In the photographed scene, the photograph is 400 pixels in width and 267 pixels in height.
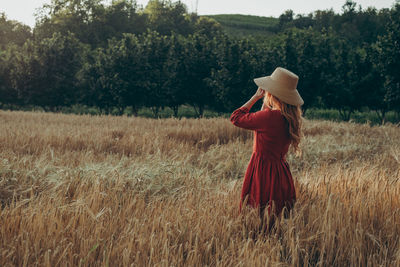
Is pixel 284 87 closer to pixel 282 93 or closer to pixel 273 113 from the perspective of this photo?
pixel 282 93

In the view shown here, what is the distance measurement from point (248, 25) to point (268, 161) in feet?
353

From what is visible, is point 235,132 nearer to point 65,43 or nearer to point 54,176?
point 54,176

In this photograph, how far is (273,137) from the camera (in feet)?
10.2

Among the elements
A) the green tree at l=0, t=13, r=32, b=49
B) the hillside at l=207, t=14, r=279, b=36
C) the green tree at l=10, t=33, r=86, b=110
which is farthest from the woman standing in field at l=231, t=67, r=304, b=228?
the hillside at l=207, t=14, r=279, b=36

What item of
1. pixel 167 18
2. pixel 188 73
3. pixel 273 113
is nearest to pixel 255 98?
pixel 273 113

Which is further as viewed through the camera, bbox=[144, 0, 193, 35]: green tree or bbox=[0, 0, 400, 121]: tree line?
bbox=[144, 0, 193, 35]: green tree

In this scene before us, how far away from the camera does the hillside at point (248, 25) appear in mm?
96062

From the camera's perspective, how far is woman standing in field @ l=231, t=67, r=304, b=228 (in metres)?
3.06

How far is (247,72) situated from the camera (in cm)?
2853

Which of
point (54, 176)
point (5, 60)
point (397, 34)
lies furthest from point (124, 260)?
point (5, 60)

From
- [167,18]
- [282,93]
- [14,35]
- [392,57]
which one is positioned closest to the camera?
[282,93]

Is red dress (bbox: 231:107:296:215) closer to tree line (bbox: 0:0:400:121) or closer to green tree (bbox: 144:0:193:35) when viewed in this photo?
tree line (bbox: 0:0:400:121)

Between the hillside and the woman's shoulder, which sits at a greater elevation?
the hillside

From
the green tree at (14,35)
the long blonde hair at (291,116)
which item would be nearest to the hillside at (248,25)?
the green tree at (14,35)
